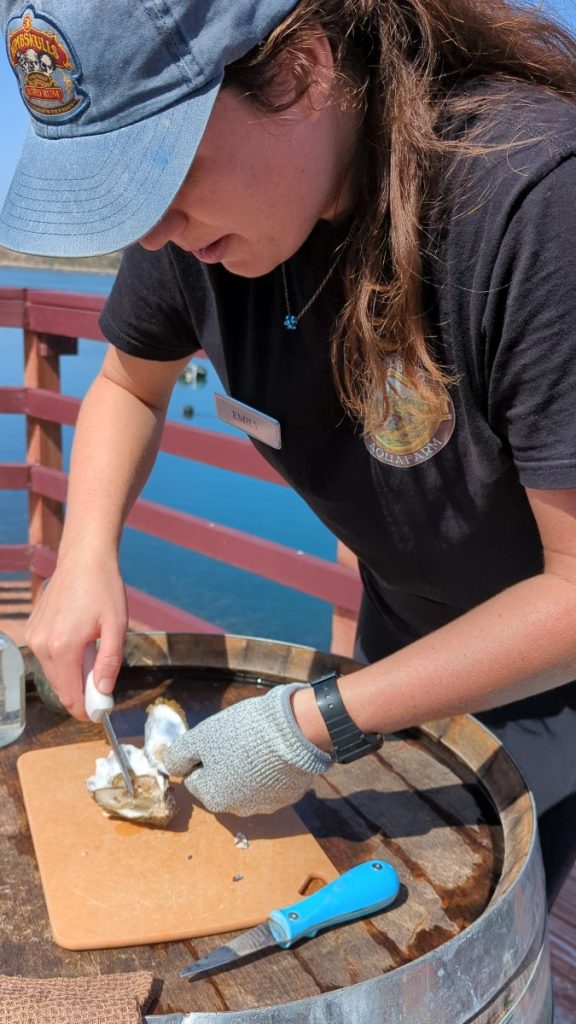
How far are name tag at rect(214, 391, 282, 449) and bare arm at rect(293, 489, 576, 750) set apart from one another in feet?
1.20

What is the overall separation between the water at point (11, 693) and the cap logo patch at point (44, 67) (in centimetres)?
81

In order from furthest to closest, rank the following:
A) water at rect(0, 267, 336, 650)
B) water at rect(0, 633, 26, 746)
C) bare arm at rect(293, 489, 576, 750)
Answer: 1. water at rect(0, 267, 336, 650)
2. water at rect(0, 633, 26, 746)
3. bare arm at rect(293, 489, 576, 750)

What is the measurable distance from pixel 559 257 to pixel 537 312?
57 mm

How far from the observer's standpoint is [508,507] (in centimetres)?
116

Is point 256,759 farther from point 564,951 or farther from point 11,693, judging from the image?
point 564,951

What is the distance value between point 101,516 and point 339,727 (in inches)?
20.7

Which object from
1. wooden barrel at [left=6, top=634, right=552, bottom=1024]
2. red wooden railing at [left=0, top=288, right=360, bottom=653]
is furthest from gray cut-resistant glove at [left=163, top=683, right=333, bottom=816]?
red wooden railing at [left=0, top=288, right=360, bottom=653]

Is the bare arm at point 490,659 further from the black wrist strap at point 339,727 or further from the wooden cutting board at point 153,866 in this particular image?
the wooden cutting board at point 153,866

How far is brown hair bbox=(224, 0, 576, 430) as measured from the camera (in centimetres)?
98

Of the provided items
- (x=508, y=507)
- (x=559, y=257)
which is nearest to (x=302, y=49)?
(x=559, y=257)

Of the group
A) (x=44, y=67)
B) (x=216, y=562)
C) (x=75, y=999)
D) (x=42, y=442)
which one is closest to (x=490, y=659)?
(x=75, y=999)

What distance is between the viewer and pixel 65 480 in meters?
3.88

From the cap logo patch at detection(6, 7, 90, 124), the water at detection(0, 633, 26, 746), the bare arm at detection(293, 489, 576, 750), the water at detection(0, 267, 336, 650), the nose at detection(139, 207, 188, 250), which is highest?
the cap logo patch at detection(6, 7, 90, 124)

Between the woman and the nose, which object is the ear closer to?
the woman
